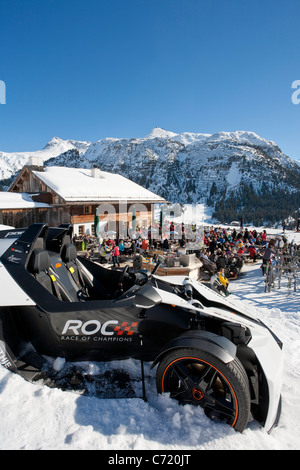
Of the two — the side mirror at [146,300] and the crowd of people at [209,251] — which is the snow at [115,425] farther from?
the crowd of people at [209,251]

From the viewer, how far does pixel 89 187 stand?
20688 millimetres

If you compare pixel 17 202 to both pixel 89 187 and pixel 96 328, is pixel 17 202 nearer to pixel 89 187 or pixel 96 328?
pixel 89 187

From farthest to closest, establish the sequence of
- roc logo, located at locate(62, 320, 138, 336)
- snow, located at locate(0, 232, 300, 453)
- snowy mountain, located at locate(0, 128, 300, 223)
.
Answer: snowy mountain, located at locate(0, 128, 300, 223) < roc logo, located at locate(62, 320, 138, 336) < snow, located at locate(0, 232, 300, 453)

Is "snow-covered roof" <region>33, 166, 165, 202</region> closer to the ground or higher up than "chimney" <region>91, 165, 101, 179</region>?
closer to the ground

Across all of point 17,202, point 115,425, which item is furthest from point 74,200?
point 115,425

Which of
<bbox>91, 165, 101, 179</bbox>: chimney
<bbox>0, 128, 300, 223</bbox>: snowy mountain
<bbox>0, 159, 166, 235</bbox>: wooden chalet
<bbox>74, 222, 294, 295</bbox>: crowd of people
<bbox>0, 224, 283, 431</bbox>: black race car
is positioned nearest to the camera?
<bbox>0, 224, 283, 431</bbox>: black race car

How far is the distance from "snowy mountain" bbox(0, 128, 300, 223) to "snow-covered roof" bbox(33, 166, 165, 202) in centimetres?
9564

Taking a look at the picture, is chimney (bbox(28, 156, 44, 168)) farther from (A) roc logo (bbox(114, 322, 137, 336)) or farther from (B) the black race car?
(A) roc logo (bbox(114, 322, 137, 336))

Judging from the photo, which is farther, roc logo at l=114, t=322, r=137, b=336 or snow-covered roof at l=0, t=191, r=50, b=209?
snow-covered roof at l=0, t=191, r=50, b=209

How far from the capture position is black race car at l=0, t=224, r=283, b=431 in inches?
83.8

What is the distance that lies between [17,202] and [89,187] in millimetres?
5633

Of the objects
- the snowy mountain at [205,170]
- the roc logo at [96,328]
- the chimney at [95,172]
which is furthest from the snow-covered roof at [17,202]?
the snowy mountain at [205,170]

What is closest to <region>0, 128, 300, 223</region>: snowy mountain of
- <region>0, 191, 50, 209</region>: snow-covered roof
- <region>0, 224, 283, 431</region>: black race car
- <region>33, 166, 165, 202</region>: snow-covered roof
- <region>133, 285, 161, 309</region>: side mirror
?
<region>33, 166, 165, 202</region>: snow-covered roof

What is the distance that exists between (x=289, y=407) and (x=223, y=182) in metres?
151
